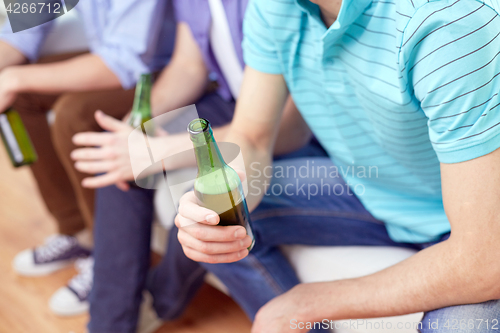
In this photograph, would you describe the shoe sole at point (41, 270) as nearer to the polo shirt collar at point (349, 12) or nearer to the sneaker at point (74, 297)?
the sneaker at point (74, 297)

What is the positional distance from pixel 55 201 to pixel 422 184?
111cm

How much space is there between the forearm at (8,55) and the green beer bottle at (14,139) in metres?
0.11

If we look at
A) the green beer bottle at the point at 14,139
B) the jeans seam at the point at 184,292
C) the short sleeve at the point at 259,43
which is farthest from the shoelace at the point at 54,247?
the short sleeve at the point at 259,43

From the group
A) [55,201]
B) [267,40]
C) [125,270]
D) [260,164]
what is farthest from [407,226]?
[55,201]

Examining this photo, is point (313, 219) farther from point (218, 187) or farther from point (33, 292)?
point (33, 292)

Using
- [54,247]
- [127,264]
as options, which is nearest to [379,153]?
[127,264]

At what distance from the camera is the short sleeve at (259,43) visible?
62 cm

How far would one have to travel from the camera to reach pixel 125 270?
882 millimetres

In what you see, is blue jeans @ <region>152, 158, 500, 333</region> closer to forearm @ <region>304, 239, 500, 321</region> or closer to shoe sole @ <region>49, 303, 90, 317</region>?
forearm @ <region>304, 239, 500, 321</region>

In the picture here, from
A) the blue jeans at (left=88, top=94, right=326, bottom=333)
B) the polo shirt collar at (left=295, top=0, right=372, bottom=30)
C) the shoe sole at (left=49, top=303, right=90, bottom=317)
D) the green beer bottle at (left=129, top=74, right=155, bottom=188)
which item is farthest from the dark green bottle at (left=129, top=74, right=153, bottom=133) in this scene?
the shoe sole at (left=49, top=303, right=90, bottom=317)

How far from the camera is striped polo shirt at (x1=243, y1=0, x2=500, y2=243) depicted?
1.34ft

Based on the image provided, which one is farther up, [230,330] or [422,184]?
[422,184]

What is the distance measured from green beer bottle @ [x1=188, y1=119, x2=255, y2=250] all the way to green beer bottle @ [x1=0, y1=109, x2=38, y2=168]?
0.65 metres

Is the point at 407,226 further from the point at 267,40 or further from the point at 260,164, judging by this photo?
the point at 267,40
